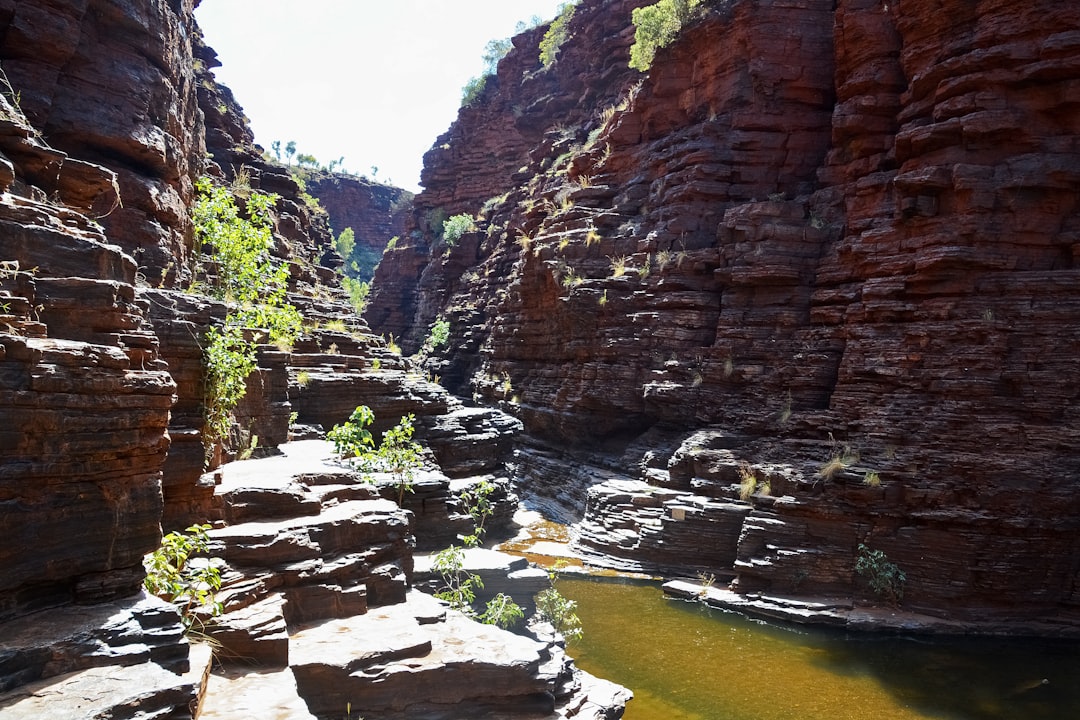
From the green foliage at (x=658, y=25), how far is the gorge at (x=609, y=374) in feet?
0.74

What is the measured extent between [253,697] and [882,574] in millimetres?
11379

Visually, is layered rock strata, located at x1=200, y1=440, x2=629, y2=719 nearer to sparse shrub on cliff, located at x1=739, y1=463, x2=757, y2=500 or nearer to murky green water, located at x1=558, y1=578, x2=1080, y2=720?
murky green water, located at x1=558, y1=578, x2=1080, y2=720

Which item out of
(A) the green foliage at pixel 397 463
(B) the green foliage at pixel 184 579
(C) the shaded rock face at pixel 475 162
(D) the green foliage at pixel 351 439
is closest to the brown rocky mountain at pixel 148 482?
(B) the green foliage at pixel 184 579

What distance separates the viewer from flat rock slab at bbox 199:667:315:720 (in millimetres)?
5164

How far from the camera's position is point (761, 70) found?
19359mm

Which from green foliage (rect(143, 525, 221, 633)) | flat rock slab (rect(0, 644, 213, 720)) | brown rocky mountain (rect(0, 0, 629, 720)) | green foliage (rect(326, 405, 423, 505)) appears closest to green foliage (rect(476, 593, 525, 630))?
brown rocky mountain (rect(0, 0, 629, 720))

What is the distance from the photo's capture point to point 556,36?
127 feet

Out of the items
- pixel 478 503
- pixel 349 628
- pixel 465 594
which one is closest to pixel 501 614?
pixel 465 594

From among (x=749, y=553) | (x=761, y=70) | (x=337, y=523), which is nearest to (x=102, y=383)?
(x=337, y=523)

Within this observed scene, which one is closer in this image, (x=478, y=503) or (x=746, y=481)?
(x=746, y=481)

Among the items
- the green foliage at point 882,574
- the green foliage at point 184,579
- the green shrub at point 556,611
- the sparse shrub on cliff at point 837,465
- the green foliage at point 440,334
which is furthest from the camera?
the green foliage at point 440,334

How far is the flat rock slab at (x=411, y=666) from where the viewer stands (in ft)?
20.3

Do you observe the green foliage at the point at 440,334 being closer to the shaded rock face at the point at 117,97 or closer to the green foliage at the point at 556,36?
the green foliage at the point at 556,36

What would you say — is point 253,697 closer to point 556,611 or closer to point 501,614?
point 501,614
